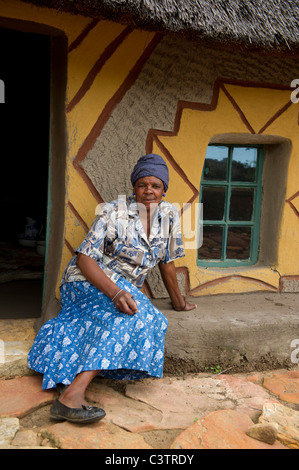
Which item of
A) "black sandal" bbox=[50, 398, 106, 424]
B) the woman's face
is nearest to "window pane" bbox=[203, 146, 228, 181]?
the woman's face

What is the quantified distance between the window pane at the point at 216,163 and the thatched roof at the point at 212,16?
0.90 meters

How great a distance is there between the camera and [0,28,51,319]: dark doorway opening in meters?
4.43

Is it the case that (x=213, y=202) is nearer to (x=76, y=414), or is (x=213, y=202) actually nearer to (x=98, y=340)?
(x=98, y=340)

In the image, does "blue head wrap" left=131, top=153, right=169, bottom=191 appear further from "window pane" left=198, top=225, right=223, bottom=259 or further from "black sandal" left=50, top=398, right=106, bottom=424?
"black sandal" left=50, top=398, right=106, bottom=424

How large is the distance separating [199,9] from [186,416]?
2.16 metres

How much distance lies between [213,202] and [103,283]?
144 cm

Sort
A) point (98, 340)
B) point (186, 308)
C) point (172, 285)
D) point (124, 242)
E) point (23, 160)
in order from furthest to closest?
1. point (23, 160)
2. point (186, 308)
3. point (172, 285)
4. point (124, 242)
5. point (98, 340)

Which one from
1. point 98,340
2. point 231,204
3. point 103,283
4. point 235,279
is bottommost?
point 98,340

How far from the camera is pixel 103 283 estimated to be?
2.22 meters

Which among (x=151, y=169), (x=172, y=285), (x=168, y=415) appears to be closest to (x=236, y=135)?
(x=151, y=169)

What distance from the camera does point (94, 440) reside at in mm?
1854

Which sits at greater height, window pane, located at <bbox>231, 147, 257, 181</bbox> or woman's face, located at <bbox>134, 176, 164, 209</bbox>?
window pane, located at <bbox>231, 147, 257, 181</bbox>

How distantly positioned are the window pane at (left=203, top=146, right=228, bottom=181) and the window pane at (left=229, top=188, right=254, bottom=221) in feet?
0.54

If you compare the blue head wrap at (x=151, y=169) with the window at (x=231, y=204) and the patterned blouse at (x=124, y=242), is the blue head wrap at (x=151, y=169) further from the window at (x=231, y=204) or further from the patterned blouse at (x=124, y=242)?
the window at (x=231, y=204)
